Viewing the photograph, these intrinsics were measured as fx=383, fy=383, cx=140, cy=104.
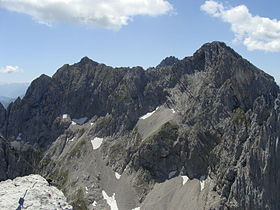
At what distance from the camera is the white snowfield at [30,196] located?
1255 centimetres

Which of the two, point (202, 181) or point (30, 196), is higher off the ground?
point (30, 196)

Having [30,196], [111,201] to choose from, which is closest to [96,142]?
[111,201]

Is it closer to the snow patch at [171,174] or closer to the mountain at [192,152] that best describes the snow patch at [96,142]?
the mountain at [192,152]

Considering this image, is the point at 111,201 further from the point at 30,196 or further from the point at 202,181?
the point at 30,196

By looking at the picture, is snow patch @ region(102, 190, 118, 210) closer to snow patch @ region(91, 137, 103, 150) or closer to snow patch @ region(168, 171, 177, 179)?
snow patch @ region(168, 171, 177, 179)

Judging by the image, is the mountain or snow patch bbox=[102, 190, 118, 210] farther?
snow patch bbox=[102, 190, 118, 210]

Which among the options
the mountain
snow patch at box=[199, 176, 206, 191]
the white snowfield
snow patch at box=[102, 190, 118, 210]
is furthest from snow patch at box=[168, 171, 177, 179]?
the white snowfield

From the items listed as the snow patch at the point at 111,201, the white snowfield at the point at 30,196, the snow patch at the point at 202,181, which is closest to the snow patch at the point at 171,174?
the snow patch at the point at 202,181

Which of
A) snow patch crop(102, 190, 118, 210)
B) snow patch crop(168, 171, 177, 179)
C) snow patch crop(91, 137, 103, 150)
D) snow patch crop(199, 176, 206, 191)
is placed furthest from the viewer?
snow patch crop(91, 137, 103, 150)

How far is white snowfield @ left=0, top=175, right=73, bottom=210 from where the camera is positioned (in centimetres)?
1255

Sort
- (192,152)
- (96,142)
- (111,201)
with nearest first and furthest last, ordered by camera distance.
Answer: (111,201) < (192,152) < (96,142)

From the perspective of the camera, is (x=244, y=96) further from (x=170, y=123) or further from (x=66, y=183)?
(x=66, y=183)

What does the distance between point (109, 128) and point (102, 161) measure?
2289cm

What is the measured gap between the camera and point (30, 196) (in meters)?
13.1
